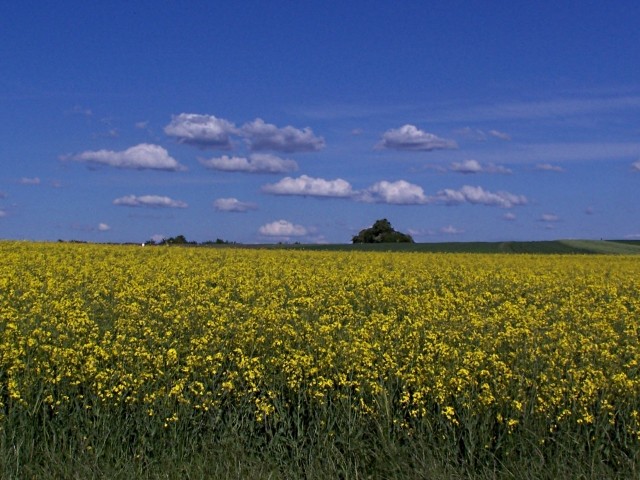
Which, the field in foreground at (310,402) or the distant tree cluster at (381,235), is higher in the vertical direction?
the distant tree cluster at (381,235)

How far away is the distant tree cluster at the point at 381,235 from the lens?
222 feet

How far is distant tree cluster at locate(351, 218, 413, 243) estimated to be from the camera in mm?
67688

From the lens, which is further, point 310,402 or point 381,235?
point 381,235

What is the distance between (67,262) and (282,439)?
50.8ft

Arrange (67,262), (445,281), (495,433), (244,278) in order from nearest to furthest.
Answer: (495,433) < (244,278) < (445,281) < (67,262)

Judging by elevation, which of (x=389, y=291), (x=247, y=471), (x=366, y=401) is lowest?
(x=247, y=471)

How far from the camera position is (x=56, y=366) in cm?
851

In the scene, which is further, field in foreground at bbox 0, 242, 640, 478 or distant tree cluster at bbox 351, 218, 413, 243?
distant tree cluster at bbox 351, 218, 413, 243

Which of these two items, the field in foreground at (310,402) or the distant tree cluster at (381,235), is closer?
the field in foreground at (310,402)

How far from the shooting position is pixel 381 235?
68062 mm

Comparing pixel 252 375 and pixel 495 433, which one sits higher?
pixel 252 375

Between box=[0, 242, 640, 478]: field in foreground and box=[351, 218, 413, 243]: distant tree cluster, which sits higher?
box=[351, 218, 413, 243]: distant tree cluster

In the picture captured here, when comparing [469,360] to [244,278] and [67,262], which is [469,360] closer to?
[244,278]

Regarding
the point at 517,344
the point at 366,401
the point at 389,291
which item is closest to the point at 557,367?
the point at 517,344
